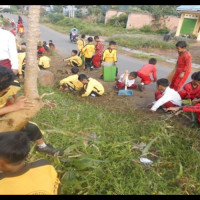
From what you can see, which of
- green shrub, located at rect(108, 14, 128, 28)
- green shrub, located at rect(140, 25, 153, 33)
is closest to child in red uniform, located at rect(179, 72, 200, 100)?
green shrub, located at rect(140, 25, 153, 33)

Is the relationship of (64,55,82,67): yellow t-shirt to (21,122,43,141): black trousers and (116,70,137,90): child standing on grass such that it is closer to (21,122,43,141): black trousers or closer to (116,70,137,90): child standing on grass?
(116,70,137,90): child standing on grass

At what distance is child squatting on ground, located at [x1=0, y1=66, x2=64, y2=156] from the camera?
1925 millimetres

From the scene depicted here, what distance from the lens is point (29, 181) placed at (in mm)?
1310

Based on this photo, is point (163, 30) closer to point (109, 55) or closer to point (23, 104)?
point (109, 55)

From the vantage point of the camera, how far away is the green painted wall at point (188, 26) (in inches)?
590

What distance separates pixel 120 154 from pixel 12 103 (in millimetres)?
1523

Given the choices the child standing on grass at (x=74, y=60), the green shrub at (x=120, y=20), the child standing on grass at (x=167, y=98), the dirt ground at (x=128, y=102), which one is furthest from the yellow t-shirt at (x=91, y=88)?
the green shrub at (x=120, y=20)

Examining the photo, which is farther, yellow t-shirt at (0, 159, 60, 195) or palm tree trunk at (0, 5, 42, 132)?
palm tree trunk at (0, 5, 42, 132)

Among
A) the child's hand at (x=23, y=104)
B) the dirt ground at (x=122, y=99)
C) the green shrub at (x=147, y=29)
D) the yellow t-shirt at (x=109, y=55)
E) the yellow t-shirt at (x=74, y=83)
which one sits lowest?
the green shrub at (x=147, y=29)

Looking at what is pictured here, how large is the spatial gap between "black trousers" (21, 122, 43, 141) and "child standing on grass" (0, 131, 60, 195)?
952 mm

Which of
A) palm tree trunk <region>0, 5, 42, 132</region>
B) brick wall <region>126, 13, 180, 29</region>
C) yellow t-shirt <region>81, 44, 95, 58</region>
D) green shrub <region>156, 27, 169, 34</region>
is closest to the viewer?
palm tree trunk <region>0, 5, 42, 132</region>

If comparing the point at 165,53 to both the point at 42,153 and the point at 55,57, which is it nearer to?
the point at 55,57

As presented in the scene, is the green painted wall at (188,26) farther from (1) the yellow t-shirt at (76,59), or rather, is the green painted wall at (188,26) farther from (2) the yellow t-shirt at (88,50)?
(1) the yellow t-shirt at (76,59)
